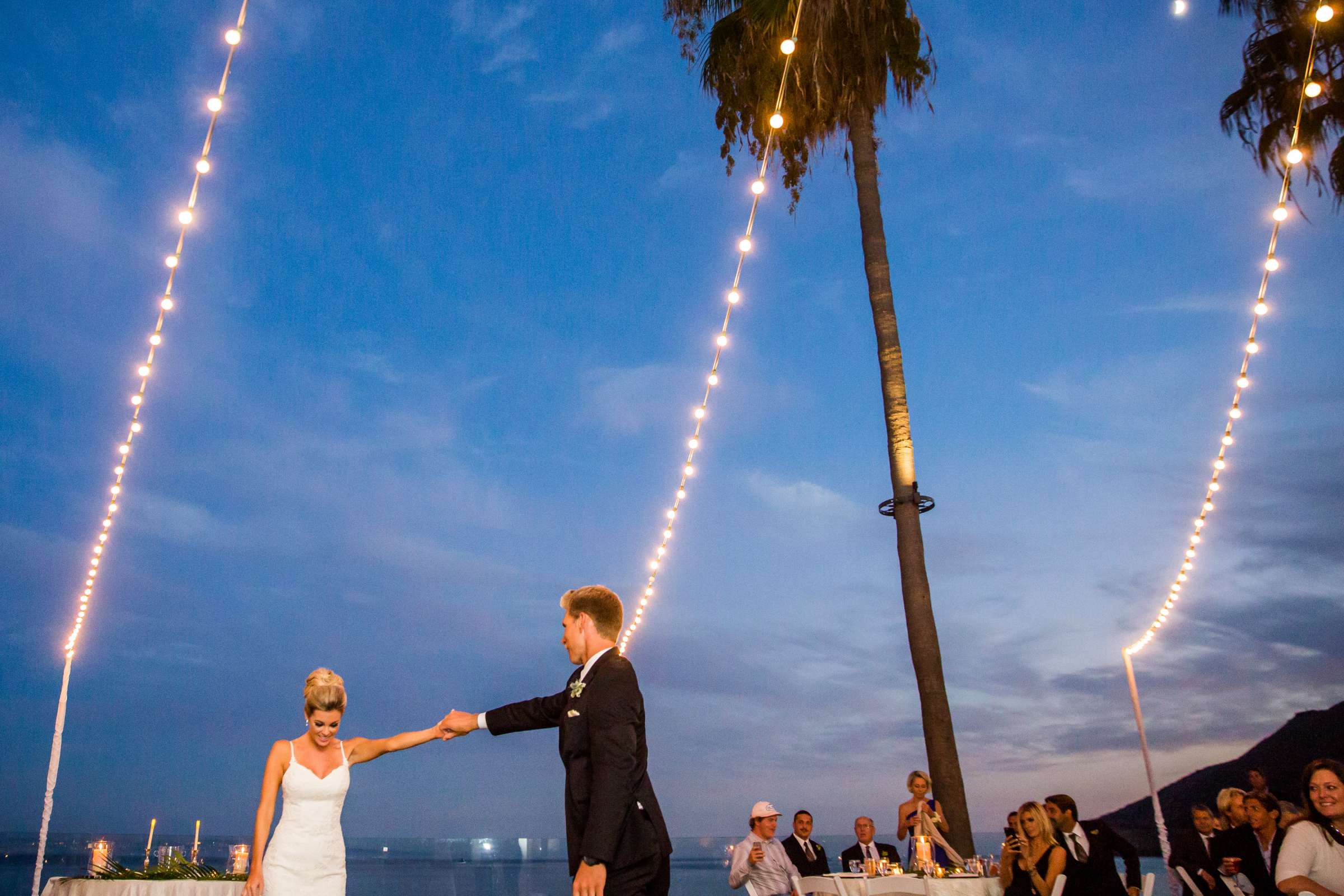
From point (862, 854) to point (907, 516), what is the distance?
9.83ft

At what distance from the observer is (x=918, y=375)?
3041 cm

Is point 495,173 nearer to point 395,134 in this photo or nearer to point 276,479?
point 395,134

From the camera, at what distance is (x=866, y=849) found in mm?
8266

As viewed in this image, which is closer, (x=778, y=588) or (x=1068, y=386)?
(x=1068, y=386)

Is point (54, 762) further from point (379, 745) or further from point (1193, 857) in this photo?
point (1193, 857)

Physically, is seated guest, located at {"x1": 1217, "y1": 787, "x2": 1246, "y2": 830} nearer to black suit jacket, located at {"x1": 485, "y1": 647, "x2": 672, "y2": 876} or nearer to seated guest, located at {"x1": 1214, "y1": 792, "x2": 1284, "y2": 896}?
seated guest, located at {"x1": 1214, "y1": 792, "x2": 1284, "y2": 896}

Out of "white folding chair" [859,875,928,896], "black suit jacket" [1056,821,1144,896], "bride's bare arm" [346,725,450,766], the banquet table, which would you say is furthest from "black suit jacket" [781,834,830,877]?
"bride's bare arm" [346,725,450,766]

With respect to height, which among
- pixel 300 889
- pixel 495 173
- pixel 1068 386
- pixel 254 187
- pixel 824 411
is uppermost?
pixel 495 173

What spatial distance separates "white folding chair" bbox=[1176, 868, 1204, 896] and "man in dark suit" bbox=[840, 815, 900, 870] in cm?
223

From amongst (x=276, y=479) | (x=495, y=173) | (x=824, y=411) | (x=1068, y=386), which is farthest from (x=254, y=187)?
(x=1068, y=386)

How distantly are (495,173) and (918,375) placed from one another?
1678 inches

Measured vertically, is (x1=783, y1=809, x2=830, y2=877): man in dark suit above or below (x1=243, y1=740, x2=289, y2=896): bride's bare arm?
below

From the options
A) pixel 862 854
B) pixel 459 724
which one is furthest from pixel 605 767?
pixel 862 854

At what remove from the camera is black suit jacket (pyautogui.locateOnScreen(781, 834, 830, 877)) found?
7852 millimetres
